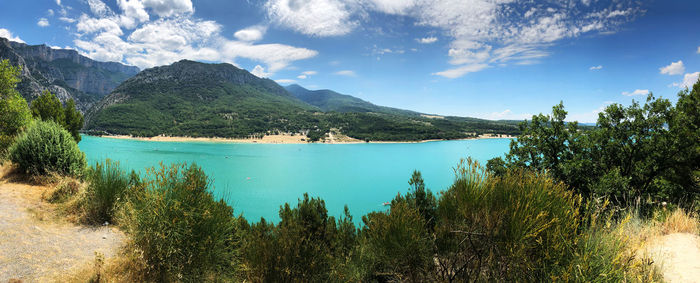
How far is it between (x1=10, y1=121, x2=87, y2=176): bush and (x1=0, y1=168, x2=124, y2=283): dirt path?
1277 millimetres

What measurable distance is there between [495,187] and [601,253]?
111cm

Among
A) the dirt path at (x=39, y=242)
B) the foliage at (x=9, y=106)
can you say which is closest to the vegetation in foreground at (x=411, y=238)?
the dirt path at (x=39, y=242)

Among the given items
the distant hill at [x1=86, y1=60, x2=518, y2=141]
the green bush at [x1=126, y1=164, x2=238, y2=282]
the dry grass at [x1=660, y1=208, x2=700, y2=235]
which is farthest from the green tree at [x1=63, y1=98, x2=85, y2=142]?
the distant hill at [x1=86, y1=60, x2=518, y2=141]

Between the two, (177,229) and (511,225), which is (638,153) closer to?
(511,225)

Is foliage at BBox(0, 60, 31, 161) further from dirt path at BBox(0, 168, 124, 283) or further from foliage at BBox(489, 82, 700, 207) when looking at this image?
foliage at BBox(489, 82, 700, 207)

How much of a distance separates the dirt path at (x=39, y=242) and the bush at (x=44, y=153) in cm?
128

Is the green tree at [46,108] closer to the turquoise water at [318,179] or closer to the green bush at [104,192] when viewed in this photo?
the turquoise water at [318,179]

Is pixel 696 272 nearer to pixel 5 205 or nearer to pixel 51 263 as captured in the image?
pixel 51 263

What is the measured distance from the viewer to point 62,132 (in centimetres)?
814

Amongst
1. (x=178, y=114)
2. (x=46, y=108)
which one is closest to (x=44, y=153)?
(x=46, y=108)

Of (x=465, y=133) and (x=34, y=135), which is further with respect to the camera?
(x=465, y=133)

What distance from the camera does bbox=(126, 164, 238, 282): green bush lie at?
3.52 metres

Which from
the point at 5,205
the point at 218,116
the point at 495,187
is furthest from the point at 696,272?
the point at 218,116

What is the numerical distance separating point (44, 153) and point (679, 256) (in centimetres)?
1409
